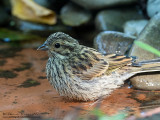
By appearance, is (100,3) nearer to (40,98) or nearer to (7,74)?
(7,74)

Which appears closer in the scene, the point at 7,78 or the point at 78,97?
the point at 78,97

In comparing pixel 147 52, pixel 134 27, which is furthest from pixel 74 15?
pixel 147 52

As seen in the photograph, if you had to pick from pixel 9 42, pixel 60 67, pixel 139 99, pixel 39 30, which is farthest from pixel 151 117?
pixel 39 30

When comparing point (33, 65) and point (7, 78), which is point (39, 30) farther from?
point (7, 78)

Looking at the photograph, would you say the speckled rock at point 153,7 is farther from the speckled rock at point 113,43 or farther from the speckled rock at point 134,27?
the speckled rock at point 113,43

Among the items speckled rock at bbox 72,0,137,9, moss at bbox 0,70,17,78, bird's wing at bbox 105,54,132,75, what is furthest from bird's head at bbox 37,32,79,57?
speckled rock at bbox 72,0,137,9

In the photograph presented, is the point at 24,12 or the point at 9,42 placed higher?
the point at 24,12

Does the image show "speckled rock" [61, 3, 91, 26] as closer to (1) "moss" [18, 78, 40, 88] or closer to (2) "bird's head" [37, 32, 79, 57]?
(1) "moss" [18, 78, 40, 88]
